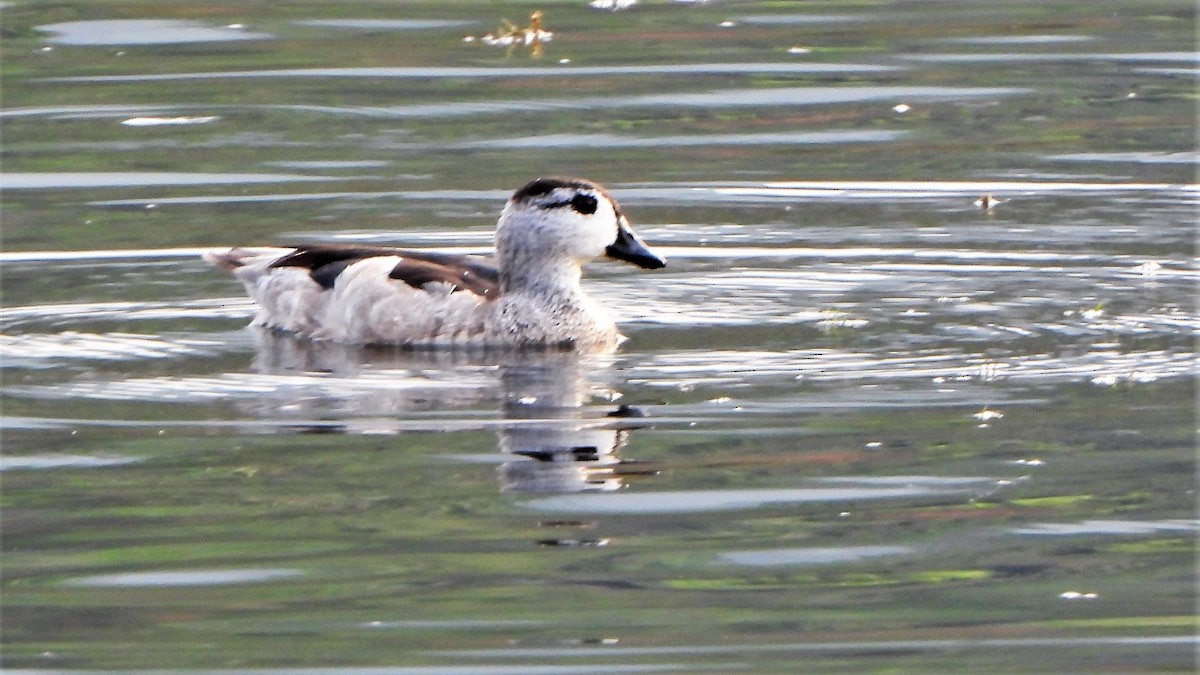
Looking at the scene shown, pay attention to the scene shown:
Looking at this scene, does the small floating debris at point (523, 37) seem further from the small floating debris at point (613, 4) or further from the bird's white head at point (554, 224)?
the bird's white head at point (554, 224)

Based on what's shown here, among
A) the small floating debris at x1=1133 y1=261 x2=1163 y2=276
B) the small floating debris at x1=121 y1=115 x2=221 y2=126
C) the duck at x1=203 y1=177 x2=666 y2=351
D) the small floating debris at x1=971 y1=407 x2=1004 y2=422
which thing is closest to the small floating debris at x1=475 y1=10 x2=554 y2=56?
the small floating debris at x1=121 y1=115 x2=221 y2=126

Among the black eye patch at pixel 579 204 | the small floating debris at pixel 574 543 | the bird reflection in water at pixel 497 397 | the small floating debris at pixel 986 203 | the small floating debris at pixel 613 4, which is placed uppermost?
the small floating debris at pixel 613 4

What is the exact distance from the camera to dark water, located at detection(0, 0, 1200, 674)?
729cm

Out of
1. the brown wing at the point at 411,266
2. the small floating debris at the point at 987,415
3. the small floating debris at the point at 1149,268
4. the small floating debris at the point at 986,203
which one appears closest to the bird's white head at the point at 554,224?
the brown wing at the point at 411,266

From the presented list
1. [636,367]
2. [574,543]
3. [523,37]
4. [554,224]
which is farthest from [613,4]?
[574,543]

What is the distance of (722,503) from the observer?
838 cm

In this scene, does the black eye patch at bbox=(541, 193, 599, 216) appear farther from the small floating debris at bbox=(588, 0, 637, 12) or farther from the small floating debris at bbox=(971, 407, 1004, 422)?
the small floating debris at bbox=(588, 0, 637, 12)

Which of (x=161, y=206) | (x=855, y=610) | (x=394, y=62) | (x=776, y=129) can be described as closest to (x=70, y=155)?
(x=161, y=206)

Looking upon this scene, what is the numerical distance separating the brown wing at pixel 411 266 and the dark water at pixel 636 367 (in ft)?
1.40

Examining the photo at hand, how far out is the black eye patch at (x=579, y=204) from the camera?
12000 millimetres

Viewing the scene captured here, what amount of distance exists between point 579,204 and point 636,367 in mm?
1412

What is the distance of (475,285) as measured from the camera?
39.0 feet

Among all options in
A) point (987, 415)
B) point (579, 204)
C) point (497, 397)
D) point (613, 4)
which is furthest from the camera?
point (613, 4)

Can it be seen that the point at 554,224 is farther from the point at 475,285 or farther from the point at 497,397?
the point at 497,397
